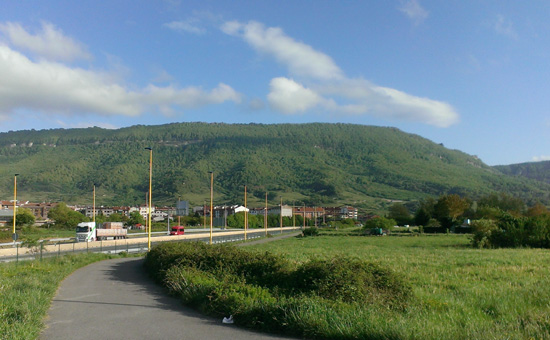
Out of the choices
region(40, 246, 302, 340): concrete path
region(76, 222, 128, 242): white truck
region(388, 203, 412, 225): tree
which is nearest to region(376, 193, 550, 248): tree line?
region(388, 203, 412, 225): tree

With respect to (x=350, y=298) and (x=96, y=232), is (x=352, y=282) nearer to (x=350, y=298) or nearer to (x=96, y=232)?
(x=350, y=298)

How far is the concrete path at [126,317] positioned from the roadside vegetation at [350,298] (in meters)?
0.53

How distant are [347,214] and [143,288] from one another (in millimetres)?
169566

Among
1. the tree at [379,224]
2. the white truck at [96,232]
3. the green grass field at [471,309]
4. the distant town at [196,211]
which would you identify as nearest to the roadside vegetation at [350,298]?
the green grass field at [471,309]

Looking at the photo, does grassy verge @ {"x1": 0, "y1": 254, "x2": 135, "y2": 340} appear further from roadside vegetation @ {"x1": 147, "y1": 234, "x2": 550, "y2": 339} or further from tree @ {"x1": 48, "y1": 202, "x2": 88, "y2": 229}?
tree @ {"x1": 48, "y1": 202, "x2": 88, "y2": 229}

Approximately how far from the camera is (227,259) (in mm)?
16406

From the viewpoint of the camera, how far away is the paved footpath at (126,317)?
9.18 metres

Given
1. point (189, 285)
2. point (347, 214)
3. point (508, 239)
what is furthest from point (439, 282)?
point (347, 214)

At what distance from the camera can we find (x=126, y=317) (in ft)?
35.9

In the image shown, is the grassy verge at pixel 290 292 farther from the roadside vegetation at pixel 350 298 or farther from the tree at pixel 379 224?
the tree at pixel 379 224

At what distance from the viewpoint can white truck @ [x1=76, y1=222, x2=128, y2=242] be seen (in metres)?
61.3

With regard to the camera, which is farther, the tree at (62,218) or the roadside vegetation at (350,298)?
the tree at (62,218)

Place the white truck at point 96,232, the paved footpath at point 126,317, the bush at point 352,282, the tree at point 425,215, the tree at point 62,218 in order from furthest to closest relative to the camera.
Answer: the tree at point 425,215, the tree at point 62,218, the white truck at point 96,232, the bush at point 352,282, the paved footpath at point 126,317

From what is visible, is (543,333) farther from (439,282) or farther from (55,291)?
(55,291)
